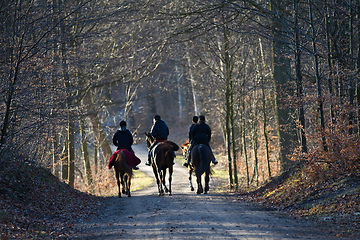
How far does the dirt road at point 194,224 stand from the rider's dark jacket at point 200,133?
3.76 meters

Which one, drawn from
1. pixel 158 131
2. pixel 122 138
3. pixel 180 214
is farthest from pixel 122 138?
pixel 180 214

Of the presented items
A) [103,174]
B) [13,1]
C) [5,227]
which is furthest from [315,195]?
[103,174]

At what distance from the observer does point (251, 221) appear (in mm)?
8938

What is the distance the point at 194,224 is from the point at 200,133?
6989 mm

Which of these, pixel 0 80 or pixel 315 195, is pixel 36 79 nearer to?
pixel 0 80

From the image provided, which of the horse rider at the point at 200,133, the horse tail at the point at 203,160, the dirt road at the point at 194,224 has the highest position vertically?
the horse rider at the point at 200,133

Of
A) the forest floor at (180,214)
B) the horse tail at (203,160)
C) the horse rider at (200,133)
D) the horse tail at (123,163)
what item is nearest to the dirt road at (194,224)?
the forest floor at (180,214)

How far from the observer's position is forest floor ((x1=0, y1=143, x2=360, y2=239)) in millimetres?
7961

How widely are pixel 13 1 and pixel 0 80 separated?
2.38 m

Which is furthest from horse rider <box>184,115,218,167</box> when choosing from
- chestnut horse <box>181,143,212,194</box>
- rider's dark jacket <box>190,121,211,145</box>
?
chestnut horse <box>181,143,212,194</box>

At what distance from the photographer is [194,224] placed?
8.59m

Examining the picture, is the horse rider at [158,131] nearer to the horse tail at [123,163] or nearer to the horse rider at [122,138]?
the horse rider at [122,138]

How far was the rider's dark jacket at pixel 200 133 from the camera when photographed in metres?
15.3

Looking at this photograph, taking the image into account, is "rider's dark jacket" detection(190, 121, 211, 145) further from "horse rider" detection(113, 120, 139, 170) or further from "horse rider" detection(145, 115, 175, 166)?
"horse rider" detection(113, 120, 139, 170)
